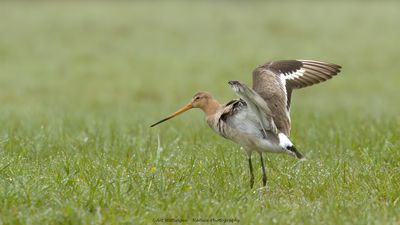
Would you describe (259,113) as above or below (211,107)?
above

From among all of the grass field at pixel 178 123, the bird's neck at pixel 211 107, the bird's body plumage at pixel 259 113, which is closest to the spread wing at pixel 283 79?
the bird's body plumage at pixel 259 113

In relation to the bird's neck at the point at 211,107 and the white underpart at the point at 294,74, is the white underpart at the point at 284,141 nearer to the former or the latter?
the bird's neck at the point at 211,107

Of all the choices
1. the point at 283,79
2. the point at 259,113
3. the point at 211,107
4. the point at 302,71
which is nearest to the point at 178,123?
the point at 302,71

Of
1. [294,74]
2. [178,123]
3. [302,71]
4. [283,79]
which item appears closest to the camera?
[283,79]

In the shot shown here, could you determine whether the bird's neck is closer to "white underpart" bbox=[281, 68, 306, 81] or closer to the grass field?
the grass field

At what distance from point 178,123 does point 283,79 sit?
412cm

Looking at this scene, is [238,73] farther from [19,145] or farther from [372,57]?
[19,145]

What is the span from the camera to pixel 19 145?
27.3 feet

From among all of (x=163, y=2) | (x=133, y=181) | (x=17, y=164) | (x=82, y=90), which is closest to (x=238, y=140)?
(x=133, y=181)

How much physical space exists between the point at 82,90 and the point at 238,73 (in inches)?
192

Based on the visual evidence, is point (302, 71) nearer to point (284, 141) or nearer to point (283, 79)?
point (283, 79)

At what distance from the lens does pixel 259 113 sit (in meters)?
6.91

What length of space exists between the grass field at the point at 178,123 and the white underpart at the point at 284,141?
0.37 metres

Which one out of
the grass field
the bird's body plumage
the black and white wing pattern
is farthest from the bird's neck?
the black and white wing pattern
